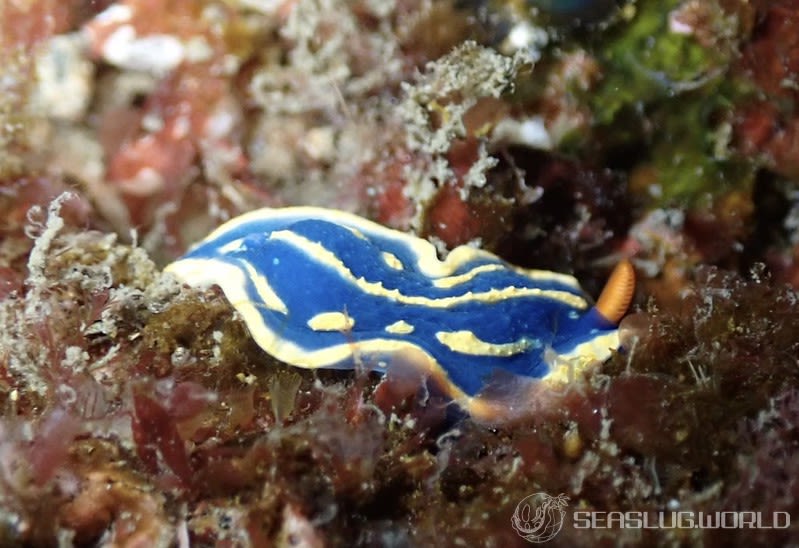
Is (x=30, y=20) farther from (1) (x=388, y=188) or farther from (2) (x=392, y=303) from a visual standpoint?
(2) (x=392, y=303)

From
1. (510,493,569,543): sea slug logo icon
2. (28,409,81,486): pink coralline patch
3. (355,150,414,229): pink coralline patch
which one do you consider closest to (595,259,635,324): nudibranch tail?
(355,150,414,229): pink coralline patch

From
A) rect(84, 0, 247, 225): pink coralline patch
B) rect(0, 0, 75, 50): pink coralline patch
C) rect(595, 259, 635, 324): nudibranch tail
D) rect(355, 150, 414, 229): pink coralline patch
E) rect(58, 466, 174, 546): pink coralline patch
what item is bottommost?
rect(595, 259, 635, 324): nudibranch tail

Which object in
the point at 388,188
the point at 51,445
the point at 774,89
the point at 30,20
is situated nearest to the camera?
the point at 51,445

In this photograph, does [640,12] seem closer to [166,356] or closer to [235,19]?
[235,19]

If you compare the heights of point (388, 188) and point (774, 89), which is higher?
point (774, 89)

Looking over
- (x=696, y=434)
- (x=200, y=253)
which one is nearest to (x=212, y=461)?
(x=200, y=253)

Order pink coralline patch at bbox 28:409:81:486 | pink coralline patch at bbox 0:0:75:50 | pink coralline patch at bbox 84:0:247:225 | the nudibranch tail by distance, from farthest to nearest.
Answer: the nudibranch tail
pink coralline patch at bbox 84:0:247:225
pink coralline patch at bbox 0:0:75:50
pink coralline patch at bbox 28:409:81:486

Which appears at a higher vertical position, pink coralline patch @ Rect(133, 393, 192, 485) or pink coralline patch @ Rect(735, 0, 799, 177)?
pink coralline patch @ Rect(735, 0, 799, 177)

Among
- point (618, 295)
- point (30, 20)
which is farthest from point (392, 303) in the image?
point (30, 20)

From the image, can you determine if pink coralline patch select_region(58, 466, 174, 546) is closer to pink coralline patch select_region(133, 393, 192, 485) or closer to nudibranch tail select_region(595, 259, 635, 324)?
pink coralline patch select_region(133, 393, 192, 485)
